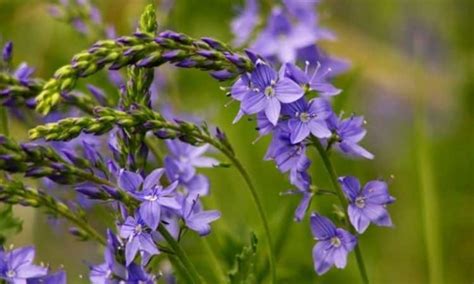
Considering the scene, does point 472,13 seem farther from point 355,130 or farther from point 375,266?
point 355,130

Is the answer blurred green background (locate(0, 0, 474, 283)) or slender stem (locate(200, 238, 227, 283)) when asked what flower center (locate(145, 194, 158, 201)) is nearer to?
slender stem (locate(200, 238, 227, 283))

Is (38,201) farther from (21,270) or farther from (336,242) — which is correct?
(336,242)

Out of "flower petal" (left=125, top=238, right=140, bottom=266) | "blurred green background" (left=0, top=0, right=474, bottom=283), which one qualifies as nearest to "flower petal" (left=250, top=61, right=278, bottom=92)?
"flower petal" (left=125, top=238, right=140, bottom=266)

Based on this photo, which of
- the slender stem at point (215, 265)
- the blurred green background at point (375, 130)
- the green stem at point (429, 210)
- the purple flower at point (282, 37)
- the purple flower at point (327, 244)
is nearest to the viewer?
the purple flower at point (327, 244)

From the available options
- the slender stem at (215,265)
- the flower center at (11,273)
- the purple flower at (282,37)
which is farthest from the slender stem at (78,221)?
the purple flower at (282,37)

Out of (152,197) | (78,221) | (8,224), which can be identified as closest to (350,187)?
(152,197)

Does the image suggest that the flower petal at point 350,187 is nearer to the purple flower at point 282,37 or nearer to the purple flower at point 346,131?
the purple flower at point 346,131

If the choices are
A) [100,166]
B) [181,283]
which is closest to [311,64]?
[181,283]
